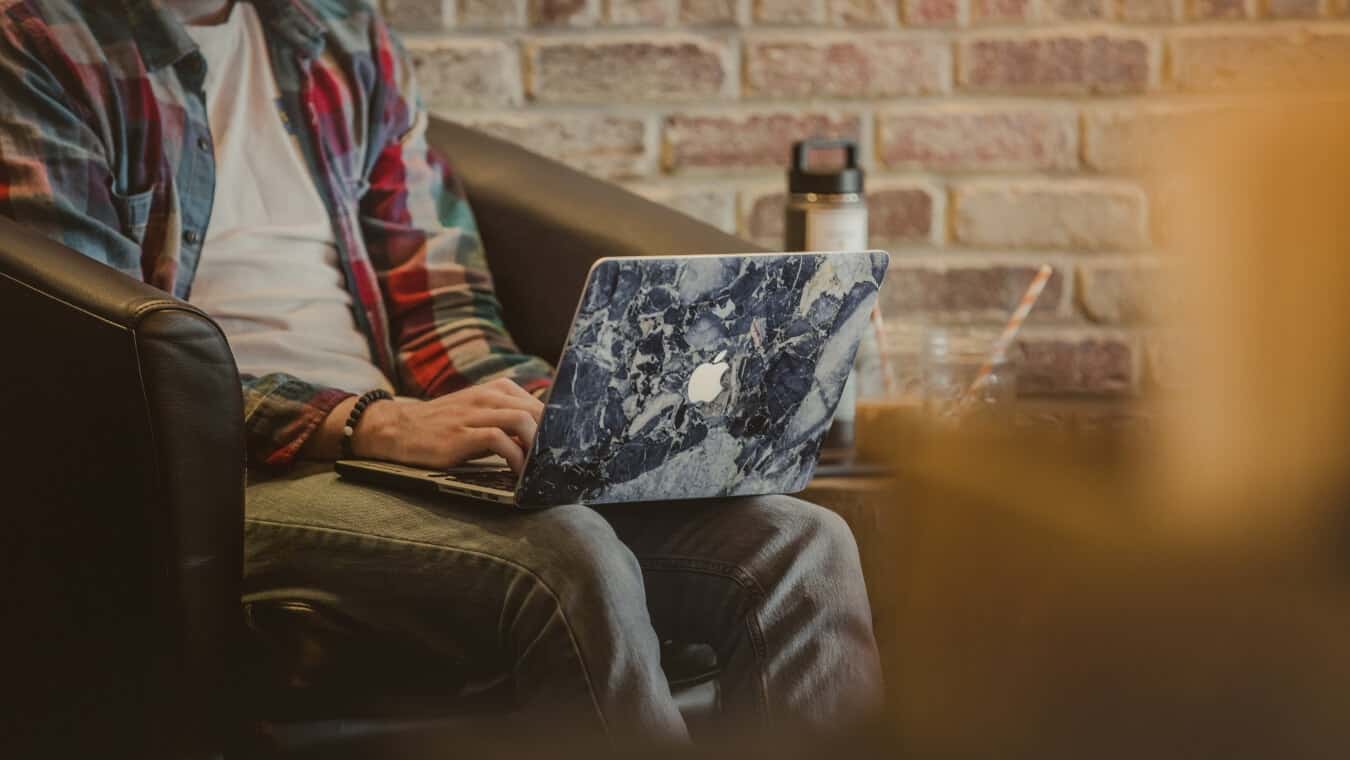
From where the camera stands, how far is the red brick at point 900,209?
1.96 meters

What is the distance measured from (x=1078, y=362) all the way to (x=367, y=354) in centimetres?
98

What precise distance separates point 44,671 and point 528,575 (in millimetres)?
349

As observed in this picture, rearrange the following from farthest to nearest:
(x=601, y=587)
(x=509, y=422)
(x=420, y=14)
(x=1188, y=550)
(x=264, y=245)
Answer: (x=420, y=14), (x=264, y=245), (x=509, y=422), (x=601, y=587), (x=1188, y=550)

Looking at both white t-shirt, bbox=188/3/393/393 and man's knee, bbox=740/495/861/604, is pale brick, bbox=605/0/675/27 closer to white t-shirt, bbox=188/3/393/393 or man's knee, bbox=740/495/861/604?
white t-shirt, bbox=188/3/393/393

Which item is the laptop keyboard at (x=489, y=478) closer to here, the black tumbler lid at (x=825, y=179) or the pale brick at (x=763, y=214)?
the black tumbler lid at (x=825, y=179)

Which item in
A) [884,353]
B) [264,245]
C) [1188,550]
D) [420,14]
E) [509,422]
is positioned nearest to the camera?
[1188,550]

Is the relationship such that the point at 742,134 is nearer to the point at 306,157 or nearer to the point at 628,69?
the point at 628,69

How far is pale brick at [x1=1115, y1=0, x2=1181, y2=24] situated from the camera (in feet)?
6.31

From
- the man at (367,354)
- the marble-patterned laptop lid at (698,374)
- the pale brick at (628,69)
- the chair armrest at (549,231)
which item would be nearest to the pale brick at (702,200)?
the pale brick at (628,69)

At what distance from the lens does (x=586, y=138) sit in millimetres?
1947

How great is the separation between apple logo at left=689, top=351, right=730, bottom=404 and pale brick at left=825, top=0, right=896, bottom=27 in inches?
38.1

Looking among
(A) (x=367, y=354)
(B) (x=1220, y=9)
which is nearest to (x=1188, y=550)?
(A) (x=367, y=354)

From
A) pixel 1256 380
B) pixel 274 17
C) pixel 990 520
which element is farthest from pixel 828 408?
pixel 274 17

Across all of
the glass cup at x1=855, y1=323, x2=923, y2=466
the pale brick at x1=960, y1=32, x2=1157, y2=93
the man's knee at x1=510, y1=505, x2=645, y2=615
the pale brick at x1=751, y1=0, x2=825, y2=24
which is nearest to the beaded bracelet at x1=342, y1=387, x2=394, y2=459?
the man's knee at x1=510, y1=505, x2=645, y2=615
